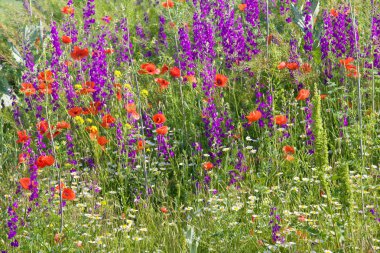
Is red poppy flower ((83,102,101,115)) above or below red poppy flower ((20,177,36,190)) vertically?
above

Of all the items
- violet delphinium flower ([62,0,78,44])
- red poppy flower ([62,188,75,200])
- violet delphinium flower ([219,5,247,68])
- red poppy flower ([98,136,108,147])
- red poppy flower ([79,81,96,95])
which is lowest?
red poppy flower ([62,188,75,200])

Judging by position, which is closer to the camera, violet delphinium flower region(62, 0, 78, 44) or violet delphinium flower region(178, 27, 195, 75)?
violet delphinium flower region(178, 27, 195, 75)

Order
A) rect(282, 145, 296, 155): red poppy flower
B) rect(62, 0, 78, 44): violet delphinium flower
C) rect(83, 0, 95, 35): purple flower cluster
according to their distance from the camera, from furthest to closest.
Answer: rect(62, 0, 78, 44): violet delphinium flower, rect(83, 0, 95, 35): purple flower cluster, rect(282, 145, 296, 155): red poppy flower

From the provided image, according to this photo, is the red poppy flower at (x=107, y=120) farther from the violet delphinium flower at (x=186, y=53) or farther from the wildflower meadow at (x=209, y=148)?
the violet delphinium flower at (x=186, y=53)

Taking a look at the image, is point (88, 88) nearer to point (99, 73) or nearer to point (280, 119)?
point (99, 73)

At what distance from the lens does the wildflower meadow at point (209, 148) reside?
3006 millimetres

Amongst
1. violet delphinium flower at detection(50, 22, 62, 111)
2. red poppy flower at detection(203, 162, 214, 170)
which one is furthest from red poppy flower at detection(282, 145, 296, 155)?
violet delphinium flower at detection(50, 22, 62, 111)

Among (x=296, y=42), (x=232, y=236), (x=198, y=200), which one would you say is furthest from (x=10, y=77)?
(x=232, y=236)

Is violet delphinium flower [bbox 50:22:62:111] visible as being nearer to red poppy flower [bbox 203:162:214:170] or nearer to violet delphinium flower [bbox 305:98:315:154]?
red poppy flower [bbox 203:162:214:170]

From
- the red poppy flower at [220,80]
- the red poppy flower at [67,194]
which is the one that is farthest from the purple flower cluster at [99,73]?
the red poppy flower at [67,194]

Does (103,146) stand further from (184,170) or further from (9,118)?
(9,118)

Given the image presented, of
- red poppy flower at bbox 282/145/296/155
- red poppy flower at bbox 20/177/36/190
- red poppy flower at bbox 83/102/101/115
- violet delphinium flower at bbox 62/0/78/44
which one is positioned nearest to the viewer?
red poppy flower at bbox 20/177/36/190

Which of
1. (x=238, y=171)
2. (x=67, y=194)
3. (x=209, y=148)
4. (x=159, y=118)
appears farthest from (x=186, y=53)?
(x=67, y=194)

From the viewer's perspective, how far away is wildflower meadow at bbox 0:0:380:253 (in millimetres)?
3006
